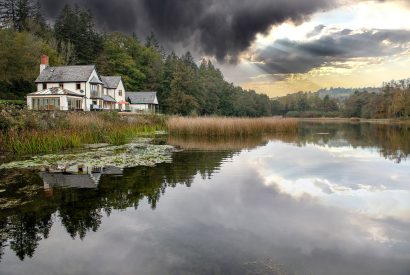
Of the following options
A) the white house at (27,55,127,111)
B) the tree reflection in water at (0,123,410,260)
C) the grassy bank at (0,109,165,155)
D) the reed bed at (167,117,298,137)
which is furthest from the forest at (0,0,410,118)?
the tree reflection in water at (0,123,410,260)

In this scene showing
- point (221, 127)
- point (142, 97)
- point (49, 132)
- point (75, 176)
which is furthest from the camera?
point (142, 97)

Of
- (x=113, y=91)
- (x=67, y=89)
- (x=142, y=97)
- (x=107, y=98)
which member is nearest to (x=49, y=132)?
(x=67, y=89)

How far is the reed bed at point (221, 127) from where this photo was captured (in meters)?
27.3

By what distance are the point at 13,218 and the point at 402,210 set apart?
819 cm

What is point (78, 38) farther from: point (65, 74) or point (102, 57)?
point (65, 74)

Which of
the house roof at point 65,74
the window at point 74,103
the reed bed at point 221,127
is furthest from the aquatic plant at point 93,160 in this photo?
the house roof at point 65,74

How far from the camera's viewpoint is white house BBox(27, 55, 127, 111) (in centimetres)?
4069

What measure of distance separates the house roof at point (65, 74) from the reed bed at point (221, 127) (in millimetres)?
20244

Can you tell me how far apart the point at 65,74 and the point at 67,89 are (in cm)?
225

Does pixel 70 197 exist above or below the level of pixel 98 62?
below

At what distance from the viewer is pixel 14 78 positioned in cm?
4531

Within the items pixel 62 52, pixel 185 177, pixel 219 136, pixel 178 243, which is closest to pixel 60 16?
pixel 62 52

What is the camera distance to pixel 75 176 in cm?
1084

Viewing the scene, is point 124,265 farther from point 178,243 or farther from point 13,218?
point 13,218
